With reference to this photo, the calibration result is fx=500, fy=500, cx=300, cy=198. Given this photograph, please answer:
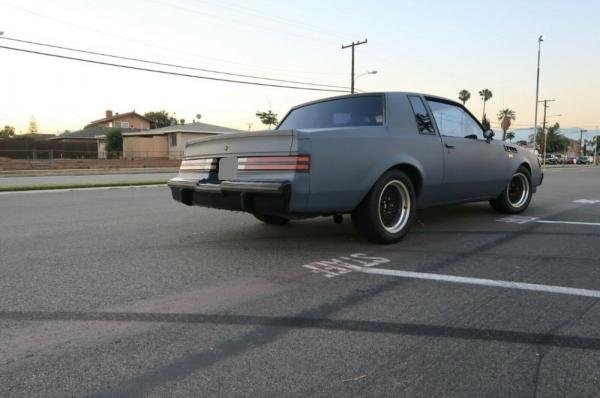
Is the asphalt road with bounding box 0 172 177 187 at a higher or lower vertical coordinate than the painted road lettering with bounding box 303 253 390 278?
lower

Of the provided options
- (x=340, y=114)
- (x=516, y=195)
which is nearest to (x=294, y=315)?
(x=340, y=114)

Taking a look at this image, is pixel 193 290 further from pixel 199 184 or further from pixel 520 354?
pixel 520 354

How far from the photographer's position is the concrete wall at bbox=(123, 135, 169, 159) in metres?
50.6

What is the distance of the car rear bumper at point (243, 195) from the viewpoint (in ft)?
14.8

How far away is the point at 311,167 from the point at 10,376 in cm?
284

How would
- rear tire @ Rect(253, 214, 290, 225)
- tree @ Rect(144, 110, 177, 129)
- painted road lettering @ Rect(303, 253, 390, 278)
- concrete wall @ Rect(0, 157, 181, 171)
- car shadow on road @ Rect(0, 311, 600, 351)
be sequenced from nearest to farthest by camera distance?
1. car shadow on road @ Rect(0, 311, 600, 351)
2. painted road lettering @ Rect(303, 253, 390, 278)
3. rear tire @ Rect(253, 214, 290, 225)
4. concrete wall @ Rect(0, 157, 181, 171)
5. tree @ Rect(144, 110, 177, 129)

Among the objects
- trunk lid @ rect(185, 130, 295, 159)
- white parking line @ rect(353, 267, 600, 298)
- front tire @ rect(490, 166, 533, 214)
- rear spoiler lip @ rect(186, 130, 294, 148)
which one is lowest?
white parking line @ rect(353, 267, 600, 298)

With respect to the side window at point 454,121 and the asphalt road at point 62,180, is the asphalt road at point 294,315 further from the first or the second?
the asphalt road at point 62,180

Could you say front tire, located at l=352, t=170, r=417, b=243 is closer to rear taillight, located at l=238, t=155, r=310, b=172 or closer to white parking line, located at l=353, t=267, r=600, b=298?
white parking line, located at l=353, t=267, r=600, b=298

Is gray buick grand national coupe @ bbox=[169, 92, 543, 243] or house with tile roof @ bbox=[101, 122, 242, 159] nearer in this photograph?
gray buick grand national coupe @ bbox=[169, 92, 543, 243]

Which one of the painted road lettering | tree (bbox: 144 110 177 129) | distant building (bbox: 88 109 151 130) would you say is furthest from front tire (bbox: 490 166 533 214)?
tree (bbox: 144 110 177 129)

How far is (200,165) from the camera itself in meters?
5.54

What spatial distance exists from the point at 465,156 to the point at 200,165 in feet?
10.9

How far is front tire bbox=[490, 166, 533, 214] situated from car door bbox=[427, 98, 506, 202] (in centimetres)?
54
